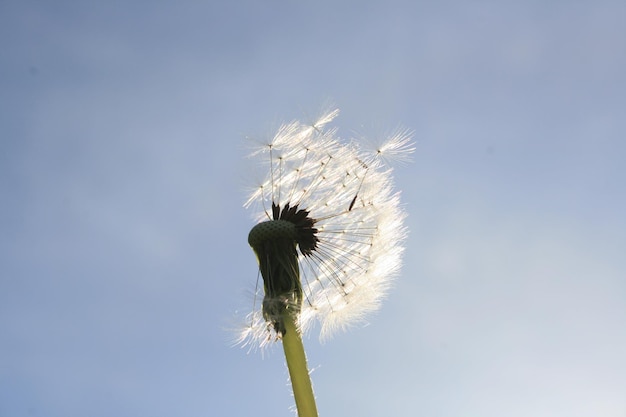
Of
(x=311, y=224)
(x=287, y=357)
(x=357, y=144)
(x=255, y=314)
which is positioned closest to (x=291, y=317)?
(x=287, y=357)

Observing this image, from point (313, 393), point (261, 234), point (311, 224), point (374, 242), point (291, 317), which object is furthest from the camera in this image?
point (374, 242)

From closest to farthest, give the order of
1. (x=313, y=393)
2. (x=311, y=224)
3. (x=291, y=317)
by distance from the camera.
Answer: (x=313, y=393), (x=291, y=317), (x=311, y=224)

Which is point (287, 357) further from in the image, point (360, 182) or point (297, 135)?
point (297, 135)

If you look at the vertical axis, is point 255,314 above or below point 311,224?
below

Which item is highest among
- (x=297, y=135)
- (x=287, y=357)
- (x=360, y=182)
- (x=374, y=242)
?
(x=297, y=135)

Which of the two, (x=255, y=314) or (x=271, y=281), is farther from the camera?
(x=255, y=314)

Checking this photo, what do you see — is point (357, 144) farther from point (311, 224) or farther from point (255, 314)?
point (255, 314)
